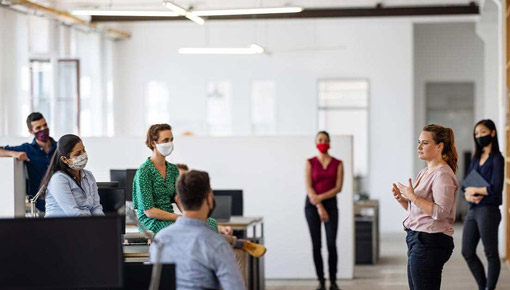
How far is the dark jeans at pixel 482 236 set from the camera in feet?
24.9

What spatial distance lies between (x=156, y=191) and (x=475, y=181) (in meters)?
3.01

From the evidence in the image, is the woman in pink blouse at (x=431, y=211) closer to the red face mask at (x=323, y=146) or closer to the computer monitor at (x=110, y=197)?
the computer monitor at (x=110, y=197)

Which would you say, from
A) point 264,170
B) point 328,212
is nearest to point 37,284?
point 328,212

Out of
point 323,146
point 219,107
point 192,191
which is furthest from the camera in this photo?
point 219,107

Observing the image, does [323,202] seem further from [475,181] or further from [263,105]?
[263,105]

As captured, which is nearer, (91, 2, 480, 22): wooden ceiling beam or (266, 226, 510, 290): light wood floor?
(266, 226, 510, 290): light wood floor

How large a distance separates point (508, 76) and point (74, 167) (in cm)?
630

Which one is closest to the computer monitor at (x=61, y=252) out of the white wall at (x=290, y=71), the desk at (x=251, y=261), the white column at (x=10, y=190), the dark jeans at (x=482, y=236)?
the white column at (x=10, y=190)

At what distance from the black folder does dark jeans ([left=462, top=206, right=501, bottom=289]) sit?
0.19m

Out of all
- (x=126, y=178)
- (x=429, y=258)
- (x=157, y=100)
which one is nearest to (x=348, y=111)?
(x=157, y=100)

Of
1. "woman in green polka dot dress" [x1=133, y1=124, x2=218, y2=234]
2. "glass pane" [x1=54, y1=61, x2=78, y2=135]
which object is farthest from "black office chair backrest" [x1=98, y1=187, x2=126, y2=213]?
"glass pane" [x1=54, y1=61, x2=78, y2=135]

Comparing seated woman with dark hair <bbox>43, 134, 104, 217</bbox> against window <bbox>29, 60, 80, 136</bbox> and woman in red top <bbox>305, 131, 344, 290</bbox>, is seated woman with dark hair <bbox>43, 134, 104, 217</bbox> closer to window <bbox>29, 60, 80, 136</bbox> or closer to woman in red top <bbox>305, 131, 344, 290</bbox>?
woman in red top <bbox>305, 131, 344, 290</bbox>

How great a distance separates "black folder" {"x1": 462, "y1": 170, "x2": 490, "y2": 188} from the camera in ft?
25.1

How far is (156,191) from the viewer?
5980 millimetres
